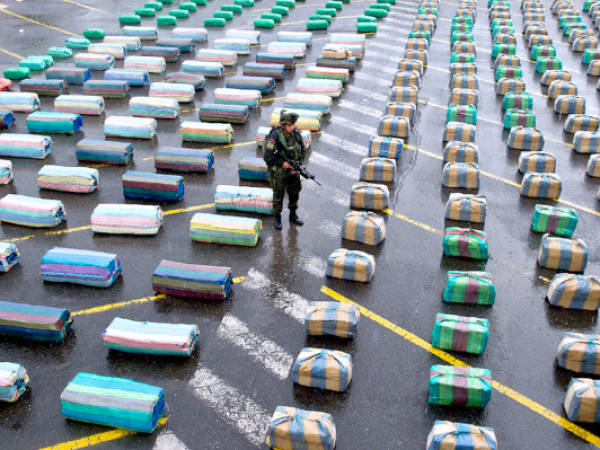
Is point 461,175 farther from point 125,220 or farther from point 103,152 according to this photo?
point 103,152

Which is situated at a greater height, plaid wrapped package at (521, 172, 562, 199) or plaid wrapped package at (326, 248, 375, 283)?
plaid wrapped package at (521, 172, 562, 199)

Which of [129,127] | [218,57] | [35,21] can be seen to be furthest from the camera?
[35,21]

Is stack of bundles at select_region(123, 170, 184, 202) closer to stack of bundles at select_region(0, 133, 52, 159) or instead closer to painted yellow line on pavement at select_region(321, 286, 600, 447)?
stack of bundles at select_region(0, 133, 52, 159)

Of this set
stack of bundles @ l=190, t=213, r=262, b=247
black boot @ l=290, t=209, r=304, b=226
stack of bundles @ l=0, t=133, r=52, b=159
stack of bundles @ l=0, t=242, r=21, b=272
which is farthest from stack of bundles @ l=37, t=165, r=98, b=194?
black boot @ l=290, t=209, r=304, b=226

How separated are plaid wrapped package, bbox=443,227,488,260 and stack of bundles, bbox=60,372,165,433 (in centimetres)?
674

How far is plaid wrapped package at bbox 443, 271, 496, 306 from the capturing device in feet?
35.3

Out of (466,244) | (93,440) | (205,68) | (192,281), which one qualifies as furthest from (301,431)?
(205,68)

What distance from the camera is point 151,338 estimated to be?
955 cm

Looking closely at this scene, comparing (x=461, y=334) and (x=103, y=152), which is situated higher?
(x=103, y=152)

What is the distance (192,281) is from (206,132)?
7456 millimetres

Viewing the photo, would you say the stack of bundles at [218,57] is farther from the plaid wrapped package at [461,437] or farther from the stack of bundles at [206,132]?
the plaid wrapped package at [461,437]

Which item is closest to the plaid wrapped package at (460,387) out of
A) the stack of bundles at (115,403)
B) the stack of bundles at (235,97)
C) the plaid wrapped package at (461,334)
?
the plaid wrapped package at (461,334)

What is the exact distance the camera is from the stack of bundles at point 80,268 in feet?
36.9

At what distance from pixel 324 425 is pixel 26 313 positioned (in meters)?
5.66
